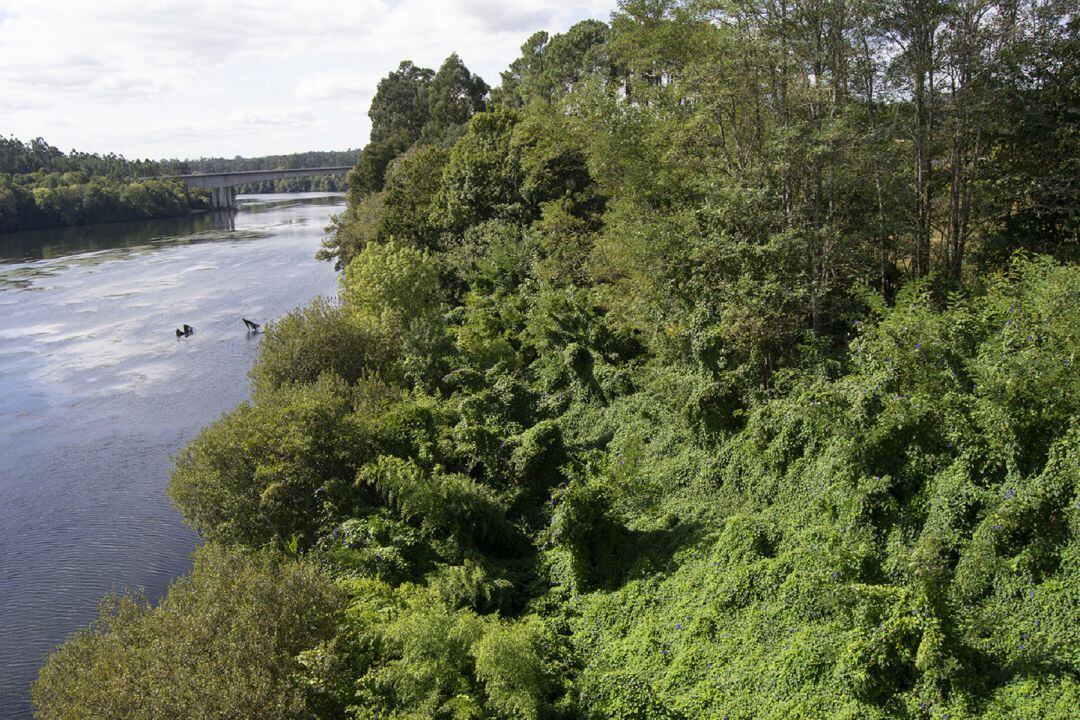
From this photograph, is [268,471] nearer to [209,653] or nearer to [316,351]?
[209,653]

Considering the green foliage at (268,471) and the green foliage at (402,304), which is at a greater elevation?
the green foliage at (402,304)

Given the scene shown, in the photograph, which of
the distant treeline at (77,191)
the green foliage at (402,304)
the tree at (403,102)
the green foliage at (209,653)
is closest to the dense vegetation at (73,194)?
the distant treeline at (77,191)

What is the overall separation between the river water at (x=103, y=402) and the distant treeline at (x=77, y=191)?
80.7 ft

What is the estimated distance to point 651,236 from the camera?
71.3 ft

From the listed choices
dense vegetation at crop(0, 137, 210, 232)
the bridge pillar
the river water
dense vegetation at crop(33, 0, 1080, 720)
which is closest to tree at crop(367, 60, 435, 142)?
the river water

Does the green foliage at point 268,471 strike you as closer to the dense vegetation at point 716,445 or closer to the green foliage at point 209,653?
the dense vegetation at point 716,445

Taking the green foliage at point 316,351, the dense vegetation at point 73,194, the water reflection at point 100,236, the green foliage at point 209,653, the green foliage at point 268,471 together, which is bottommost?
the green foliage at point 209,653

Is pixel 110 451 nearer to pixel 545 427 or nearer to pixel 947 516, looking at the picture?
pixel 545 427

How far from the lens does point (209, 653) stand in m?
12.6

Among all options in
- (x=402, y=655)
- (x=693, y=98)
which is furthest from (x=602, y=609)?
(x=693, y=98)

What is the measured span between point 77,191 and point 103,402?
82.2m

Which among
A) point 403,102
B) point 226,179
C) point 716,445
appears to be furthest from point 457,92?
point 716,445

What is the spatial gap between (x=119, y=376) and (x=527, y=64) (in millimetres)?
51858

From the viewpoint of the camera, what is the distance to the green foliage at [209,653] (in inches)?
457
